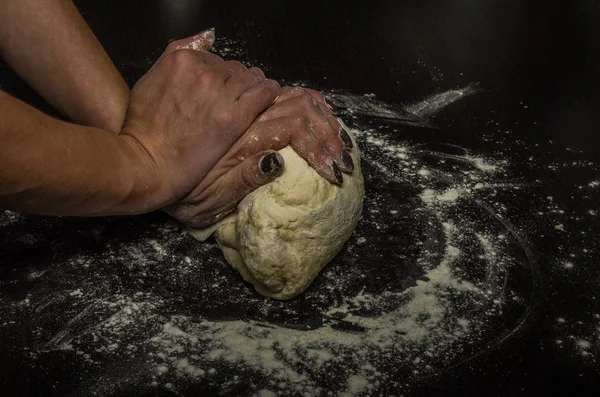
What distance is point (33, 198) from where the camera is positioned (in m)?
1.74

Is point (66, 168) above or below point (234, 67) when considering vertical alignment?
above

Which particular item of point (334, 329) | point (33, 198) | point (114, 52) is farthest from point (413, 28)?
point (33, 198)

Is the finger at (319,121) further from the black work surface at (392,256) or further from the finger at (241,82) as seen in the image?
the black work surface at (392,256)

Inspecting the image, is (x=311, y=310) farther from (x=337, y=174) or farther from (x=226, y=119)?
(x=226, y=119)

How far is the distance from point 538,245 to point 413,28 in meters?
1.20

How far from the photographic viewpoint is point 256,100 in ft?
6.59

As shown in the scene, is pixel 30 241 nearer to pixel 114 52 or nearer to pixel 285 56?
pixel 114 52

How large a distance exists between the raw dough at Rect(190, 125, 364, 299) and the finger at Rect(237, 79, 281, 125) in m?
0.11

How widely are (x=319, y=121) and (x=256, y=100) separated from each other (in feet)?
0.50

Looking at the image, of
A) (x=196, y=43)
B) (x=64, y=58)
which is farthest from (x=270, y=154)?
(x=64, y=58)

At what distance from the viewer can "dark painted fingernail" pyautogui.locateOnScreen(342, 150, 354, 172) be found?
204 cm

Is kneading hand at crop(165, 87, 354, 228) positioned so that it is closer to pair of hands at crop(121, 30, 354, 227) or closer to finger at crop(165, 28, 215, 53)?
pair of hands at crop(121, 30, 354, 227)

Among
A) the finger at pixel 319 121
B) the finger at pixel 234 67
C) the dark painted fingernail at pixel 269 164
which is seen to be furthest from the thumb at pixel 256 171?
the finger at pixel 234 67

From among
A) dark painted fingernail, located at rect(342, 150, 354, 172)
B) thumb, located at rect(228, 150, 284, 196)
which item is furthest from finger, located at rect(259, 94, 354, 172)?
thumb, located at rect(228, 150, 284, 196)
